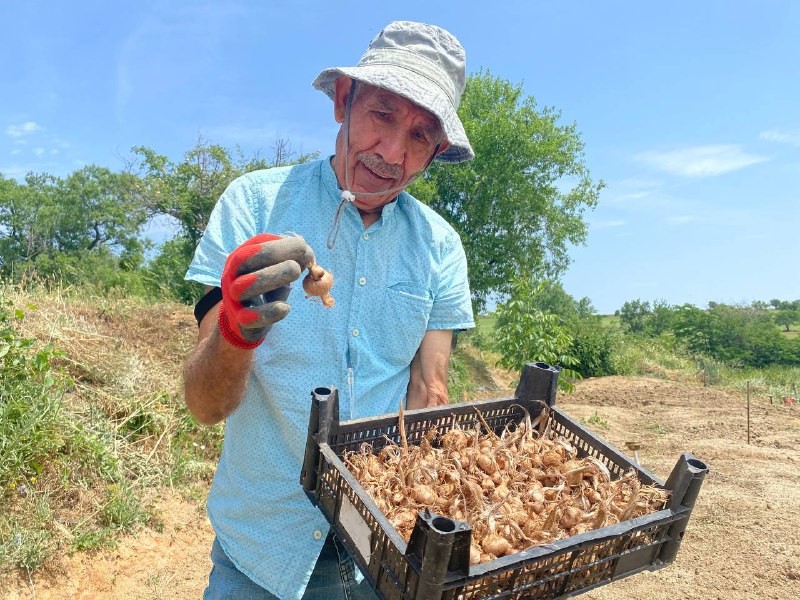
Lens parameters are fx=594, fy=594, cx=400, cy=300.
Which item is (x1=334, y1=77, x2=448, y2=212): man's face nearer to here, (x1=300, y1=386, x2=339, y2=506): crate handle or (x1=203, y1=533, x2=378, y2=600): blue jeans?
(x1=300, y1=386, x2=339, y2=506): crate handle

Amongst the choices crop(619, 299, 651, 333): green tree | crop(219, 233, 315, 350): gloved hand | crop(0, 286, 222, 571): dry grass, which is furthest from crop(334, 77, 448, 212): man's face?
crop(619, 299, 651, 333): green tree

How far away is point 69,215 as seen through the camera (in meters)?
30.2

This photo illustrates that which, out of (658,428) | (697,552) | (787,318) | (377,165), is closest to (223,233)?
(377,165)

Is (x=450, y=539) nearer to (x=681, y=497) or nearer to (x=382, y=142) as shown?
(x=681, y=497)

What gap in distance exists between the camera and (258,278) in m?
1.35

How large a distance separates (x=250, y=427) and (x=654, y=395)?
10.9 meters

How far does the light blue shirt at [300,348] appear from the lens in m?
1.74

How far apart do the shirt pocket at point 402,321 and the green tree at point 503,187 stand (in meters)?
16.6

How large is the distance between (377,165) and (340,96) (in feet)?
1.04

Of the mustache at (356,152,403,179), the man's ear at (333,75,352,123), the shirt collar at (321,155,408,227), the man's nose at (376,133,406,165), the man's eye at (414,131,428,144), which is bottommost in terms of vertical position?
the shirt collar at (321,155,408,227)

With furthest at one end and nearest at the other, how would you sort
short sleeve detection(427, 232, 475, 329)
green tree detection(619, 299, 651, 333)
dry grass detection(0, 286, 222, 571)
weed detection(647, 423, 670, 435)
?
green tree detection(619, 299, 651, 333), weed detection(647, 423, 670, 435), dry grass detection(0, 286, 222, 571), short sleeve detection(427, 232, 475, 329)

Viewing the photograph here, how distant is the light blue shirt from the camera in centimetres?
174

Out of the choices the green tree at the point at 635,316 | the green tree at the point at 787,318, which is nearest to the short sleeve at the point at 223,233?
the green tree at the point at 635,316

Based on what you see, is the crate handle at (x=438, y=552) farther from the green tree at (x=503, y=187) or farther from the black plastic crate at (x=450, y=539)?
the green tree at (x=503, y=187)
